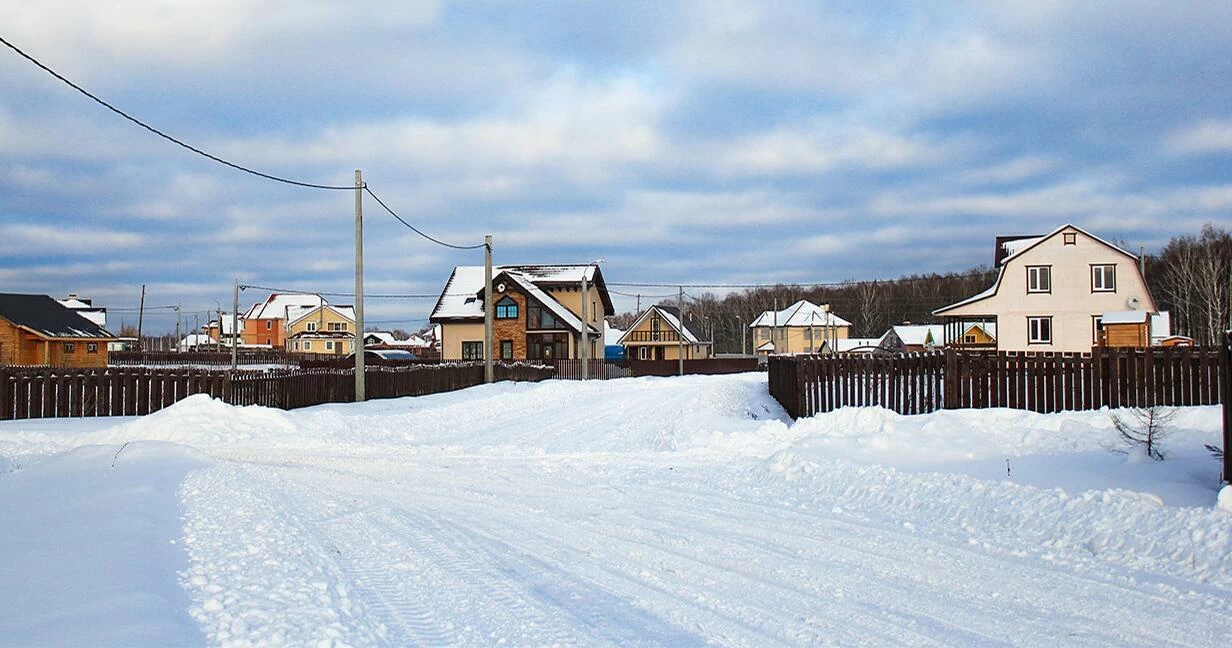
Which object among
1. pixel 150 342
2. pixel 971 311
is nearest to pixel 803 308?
pixel 971 311

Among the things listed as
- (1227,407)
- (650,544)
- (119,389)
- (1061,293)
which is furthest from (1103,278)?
(650,544)

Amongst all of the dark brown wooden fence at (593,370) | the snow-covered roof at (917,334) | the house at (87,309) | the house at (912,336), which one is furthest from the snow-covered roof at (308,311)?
the snow-covered roof at (917,334)

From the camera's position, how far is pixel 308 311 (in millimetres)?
121875

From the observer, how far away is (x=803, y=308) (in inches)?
4739

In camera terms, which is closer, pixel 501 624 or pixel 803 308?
pixel 501 624

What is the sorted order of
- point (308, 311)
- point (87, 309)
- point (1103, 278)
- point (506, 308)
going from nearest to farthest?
point (1103, 278), point (506, 308), point (87, 309), point (308, 311)

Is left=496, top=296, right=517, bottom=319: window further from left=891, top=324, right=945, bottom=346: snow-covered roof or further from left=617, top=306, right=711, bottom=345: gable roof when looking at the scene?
left=891, top=324, right=945, bottom=346: snow-covered roof

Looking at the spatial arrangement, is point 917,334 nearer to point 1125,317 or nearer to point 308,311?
point 1125,317

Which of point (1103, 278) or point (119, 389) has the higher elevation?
point (1103, 278)

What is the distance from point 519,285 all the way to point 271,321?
84133 mm

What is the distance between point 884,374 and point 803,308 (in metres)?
104

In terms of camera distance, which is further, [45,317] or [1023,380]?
[45,317]

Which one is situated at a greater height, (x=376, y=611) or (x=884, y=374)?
(x=884, y=374)

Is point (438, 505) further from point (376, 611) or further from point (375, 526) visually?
point (376, 611)
